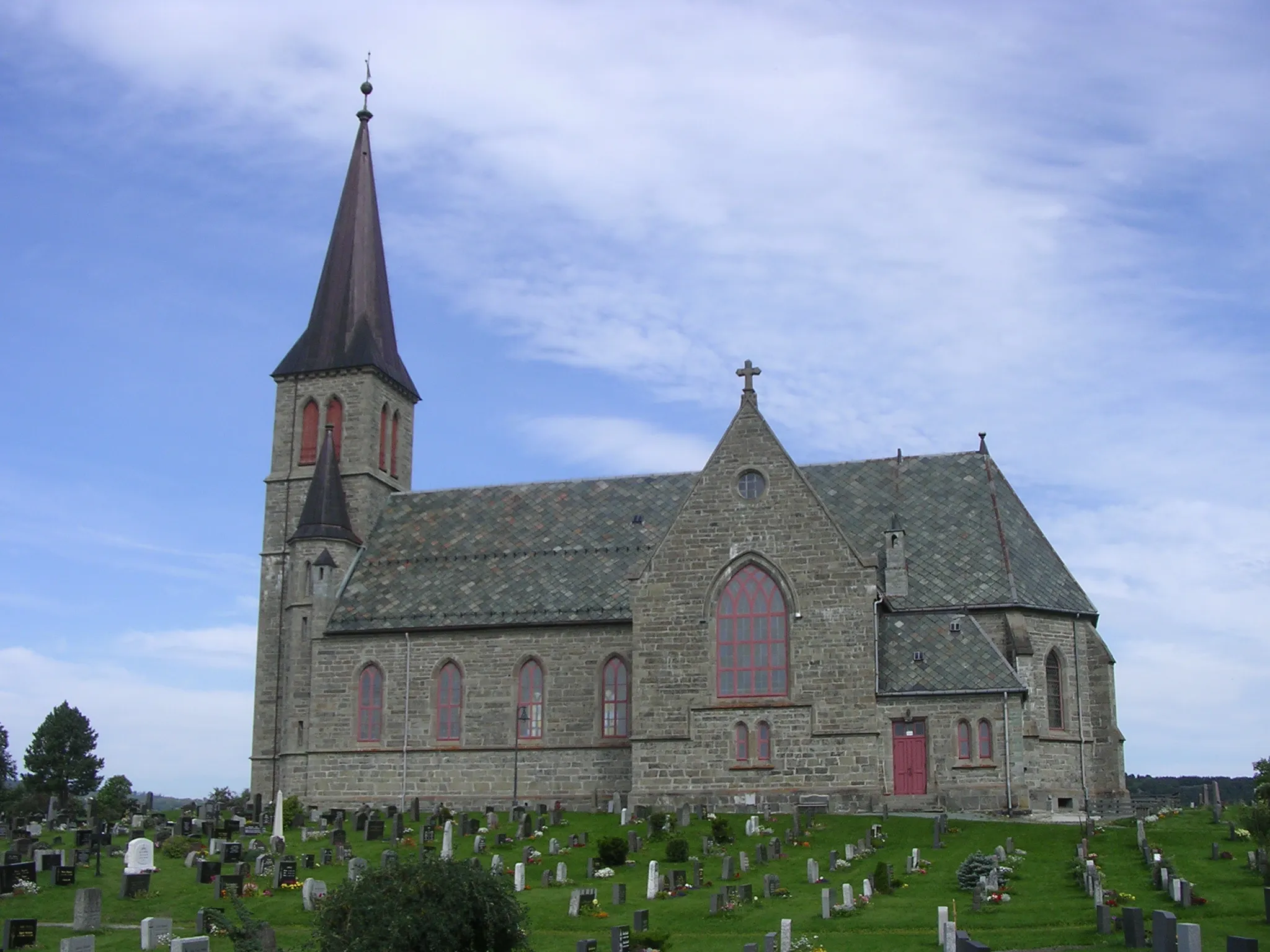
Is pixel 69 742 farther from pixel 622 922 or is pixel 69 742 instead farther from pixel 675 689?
pixel 622 922

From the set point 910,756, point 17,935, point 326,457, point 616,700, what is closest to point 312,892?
point 17,935

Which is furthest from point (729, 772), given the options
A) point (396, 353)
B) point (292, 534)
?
point (396, 353)

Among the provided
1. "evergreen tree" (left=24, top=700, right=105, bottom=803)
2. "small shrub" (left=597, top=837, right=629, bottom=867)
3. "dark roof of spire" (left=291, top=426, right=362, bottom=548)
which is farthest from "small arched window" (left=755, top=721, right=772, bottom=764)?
"evergreen tree" (left=24, top=700, right=105, bottom=803)

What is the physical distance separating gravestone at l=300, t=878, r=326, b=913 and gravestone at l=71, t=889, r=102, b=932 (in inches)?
158

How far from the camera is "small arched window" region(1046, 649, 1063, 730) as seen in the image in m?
47.2

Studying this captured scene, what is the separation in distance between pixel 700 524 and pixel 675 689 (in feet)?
16.3

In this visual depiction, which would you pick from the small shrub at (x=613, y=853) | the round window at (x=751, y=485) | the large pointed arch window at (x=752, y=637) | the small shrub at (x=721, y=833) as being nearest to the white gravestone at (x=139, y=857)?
the small shrub at (x=613, y=853)

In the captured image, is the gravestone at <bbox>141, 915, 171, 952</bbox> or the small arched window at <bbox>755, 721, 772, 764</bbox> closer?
the gravestone at <bbox>141, 915, 171, 952</bbox>

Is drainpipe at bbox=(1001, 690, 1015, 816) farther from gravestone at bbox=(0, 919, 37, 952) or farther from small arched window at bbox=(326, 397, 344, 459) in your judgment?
small arched window at bbox=(326, 397, 344, 459)

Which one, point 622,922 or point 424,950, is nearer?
point 424,950

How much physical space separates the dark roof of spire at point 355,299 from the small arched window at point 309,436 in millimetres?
1502

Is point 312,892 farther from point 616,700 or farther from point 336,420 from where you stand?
point 336,420

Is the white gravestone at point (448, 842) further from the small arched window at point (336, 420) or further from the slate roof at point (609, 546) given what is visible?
the small arched window at point (336, 420)

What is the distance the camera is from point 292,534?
54.3 metres
